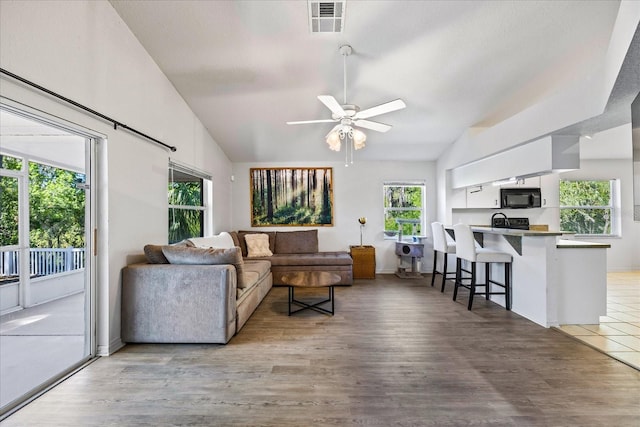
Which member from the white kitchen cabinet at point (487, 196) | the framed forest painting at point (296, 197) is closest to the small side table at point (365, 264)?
the framed forest painting at point (296, 197)

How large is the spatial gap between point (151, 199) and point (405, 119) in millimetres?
3652

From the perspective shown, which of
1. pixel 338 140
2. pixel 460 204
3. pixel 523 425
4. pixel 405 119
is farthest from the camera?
pixel 460 204

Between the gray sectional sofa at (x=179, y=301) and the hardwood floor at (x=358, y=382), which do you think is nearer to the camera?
the hardwood floor at (x=358, y=382)

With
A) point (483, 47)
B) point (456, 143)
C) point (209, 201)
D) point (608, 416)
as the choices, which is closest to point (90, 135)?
point (209, 201)

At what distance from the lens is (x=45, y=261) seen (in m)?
3.78

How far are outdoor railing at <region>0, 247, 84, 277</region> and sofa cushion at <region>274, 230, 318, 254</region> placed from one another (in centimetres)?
299

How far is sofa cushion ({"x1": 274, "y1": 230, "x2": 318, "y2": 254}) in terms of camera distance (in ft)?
18.5

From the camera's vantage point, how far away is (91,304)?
8.20 ft

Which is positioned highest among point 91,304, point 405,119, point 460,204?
point 405,119

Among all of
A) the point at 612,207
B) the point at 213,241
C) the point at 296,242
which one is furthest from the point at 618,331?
the point at 213,241

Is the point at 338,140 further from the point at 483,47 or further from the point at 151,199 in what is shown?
the point at 151,199

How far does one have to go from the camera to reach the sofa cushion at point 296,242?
5.62m

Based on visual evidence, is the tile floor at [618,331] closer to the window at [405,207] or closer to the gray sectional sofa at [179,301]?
the window at [405,207]

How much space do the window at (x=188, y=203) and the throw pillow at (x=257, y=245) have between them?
771 millimetres
